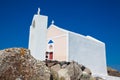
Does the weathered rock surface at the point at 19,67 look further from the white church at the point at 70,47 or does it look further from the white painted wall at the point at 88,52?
the white painted wall at the point at 88,52

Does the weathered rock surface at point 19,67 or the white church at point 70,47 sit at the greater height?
the white church at point 70,47

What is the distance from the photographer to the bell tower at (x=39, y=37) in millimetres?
15656

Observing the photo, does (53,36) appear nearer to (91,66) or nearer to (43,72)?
(91,66)

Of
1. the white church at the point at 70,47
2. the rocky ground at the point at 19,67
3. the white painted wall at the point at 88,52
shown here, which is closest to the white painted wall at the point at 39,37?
the white church at the point at 70,47

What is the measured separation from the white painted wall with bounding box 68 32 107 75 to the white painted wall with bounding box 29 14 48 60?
4.69 m

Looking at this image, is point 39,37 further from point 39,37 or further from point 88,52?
point 88,52

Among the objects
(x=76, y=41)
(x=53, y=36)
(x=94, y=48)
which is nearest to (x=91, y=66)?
(x=94, y=48)

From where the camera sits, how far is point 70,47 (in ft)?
66.3

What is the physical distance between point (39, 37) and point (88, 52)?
26.0ft

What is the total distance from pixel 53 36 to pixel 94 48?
4.85m

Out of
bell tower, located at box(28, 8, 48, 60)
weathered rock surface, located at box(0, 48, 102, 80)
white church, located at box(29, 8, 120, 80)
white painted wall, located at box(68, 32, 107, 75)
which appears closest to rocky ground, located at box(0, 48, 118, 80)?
weathered rock surface, located at box(0, 48, 102, 80)

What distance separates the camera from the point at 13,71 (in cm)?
562

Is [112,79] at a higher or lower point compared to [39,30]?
lower

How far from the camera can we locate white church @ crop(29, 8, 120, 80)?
16344mm
